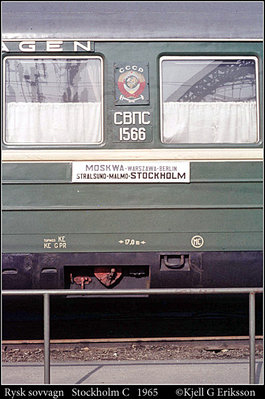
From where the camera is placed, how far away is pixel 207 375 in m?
4.80

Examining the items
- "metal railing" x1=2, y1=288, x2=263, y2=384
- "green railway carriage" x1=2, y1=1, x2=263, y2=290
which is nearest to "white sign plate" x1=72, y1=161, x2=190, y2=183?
"green railway carriage" x1=2, y1=1, x2=263, y2=290

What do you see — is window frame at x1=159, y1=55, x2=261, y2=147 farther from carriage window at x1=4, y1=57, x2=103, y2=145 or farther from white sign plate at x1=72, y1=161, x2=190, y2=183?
carriage window at x1=4, y1=57, x2=103, y2=145

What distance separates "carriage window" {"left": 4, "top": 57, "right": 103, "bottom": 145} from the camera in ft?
18.0

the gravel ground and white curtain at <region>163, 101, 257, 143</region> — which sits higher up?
white curtain at <region>163, 101, 257, 143</region>

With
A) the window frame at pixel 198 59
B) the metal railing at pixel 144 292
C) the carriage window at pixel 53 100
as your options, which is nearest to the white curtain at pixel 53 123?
the carriage window at pixel 53 100

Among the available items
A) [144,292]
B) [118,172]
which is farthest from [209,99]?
[144,292]

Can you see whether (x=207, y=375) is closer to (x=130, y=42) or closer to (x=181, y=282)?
(x=181, y=282)

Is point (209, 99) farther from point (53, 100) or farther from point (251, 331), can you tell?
point (251, 331)

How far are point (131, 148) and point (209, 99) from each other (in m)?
0.98

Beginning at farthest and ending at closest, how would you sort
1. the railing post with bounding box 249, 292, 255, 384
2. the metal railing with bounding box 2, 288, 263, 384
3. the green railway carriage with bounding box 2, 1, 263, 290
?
the green railway carriage with bounding box 2, 1, 263, 290
the railing post with bounding box 249, 292, 255, 384
the metal railing with bounding box 2, 288, 263, 384

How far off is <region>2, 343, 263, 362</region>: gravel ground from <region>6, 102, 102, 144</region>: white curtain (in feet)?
7.31

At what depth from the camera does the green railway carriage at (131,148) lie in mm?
5391

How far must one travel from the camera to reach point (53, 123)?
5.52 metres

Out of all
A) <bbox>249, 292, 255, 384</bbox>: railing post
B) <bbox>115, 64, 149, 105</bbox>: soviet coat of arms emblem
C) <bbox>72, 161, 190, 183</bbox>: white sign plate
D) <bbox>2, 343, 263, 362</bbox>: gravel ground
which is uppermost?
<bbox>115, 64, 149, 105</bbox>: soviet coat of arms emblem
